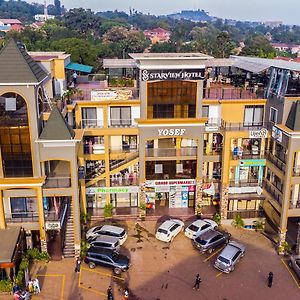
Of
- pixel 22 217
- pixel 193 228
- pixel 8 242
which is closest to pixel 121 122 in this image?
pixel 193 228

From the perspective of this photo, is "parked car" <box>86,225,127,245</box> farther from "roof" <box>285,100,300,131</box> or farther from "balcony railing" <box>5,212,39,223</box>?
"roof" <box>285,100,300,131</box>

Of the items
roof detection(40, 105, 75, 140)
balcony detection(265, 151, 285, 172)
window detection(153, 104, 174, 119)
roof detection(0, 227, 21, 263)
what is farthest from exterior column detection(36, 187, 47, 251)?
balcony detection(265, 151, 285, 172)

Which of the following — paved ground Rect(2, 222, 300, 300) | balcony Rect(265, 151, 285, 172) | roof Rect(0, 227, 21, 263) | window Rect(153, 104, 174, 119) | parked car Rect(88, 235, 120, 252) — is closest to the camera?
roof Rect(0, 227, 21, 263)

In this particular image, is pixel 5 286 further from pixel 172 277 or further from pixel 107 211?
pixel 107 211

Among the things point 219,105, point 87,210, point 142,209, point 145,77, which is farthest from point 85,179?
point 219,105

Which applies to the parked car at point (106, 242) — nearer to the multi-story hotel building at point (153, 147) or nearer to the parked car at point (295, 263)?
the multi-story hotel building at point (153, 147)

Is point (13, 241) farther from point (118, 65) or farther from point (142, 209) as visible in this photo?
point (118, 65)

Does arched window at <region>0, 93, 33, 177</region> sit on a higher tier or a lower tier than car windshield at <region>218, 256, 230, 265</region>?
higher
